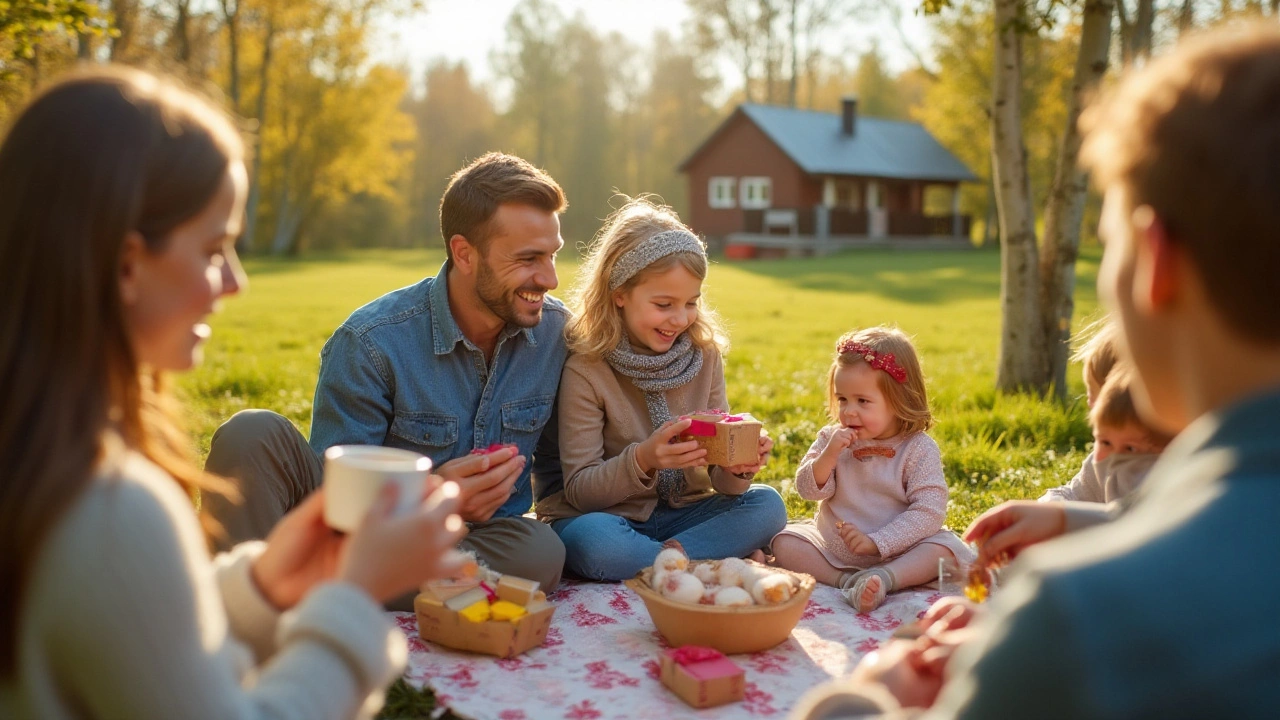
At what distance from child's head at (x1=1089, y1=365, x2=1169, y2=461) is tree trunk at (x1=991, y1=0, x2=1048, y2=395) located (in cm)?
424

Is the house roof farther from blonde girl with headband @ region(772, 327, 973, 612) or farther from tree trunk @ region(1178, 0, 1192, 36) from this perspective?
blonde girl with headband @ region(772, 327, 973, 612)

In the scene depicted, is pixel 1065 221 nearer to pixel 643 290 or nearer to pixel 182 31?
pixel 643 290

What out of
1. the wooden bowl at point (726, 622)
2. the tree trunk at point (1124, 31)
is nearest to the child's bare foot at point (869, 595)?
the wooden bowl at point (726, 622)

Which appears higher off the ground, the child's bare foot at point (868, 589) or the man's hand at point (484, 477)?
the man's hand at point (484, 477)

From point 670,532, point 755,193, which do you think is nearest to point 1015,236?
point 670,532

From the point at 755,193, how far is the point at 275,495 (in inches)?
1425

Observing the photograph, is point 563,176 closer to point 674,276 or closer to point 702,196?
point 702,196

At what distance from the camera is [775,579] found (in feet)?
11.3

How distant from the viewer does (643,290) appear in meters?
4.43

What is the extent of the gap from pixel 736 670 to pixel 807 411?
4.77m

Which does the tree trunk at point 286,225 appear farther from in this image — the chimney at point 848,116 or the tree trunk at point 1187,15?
the tree trunk at point 1187,15

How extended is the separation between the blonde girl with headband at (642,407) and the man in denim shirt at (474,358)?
177mm

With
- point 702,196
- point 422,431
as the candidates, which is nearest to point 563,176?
point 702,196

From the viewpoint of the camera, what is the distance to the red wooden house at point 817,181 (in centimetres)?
3672
